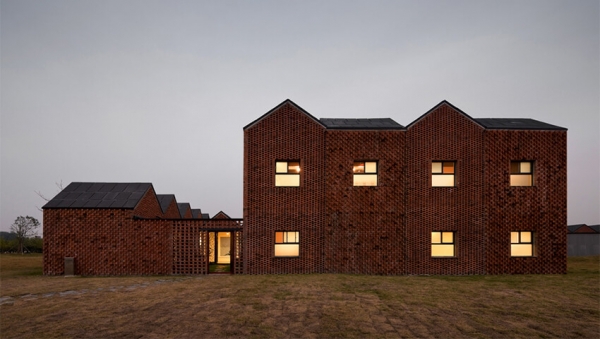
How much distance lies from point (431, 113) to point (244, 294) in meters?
13.0

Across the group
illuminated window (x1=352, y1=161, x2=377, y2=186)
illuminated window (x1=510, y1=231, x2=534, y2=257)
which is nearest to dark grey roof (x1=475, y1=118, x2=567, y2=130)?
illuminated window (x1=510, y1=231, x2=534, y2=257)

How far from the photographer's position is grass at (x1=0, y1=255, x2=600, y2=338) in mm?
7676

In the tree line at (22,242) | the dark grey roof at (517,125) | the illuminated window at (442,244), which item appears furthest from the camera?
the tree line at (22,242)

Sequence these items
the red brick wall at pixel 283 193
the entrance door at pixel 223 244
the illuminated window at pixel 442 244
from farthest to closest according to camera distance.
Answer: the entrance door at pixel 223 244
the illuminated window at pixel 442 244
the red brick wall at pixel 283 193

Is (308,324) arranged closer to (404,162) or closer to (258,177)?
(258,177)

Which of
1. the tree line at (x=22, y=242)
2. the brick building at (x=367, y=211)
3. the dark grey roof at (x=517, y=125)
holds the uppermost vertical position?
the dark grey roof at (x=517, y=125)

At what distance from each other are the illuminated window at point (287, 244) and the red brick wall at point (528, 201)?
32.7ft

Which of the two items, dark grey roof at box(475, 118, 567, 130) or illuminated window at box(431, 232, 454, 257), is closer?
illuminated window at box(431, 232, 454, 257)

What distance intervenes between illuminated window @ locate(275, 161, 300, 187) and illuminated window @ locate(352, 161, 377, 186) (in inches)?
120

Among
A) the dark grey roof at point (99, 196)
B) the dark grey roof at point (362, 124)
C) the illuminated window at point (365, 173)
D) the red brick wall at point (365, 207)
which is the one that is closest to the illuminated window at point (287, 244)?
the red brick wall at point (365, 207)

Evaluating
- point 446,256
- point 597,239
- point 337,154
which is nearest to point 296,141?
point 337,154

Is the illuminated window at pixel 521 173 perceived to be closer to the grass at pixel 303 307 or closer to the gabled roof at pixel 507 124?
the gabled roof at pixel 507 124

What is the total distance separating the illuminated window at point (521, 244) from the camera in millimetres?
16797

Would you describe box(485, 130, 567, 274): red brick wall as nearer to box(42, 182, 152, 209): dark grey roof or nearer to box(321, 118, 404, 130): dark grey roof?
box(321, 118, 404, 130): dark grey roof
